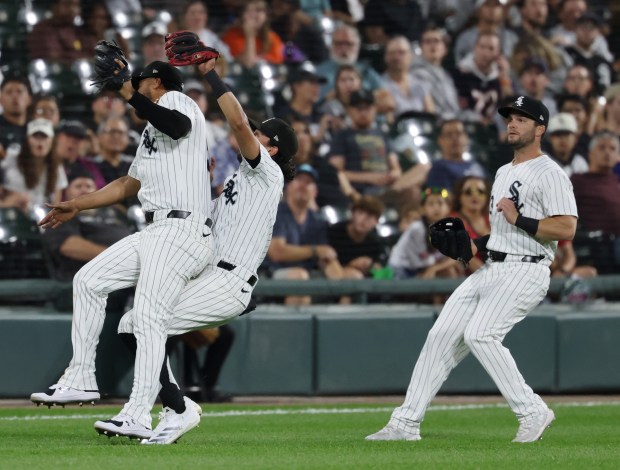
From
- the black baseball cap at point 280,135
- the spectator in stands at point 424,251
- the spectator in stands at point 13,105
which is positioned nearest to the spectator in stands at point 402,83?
the spectator in stands at point 424,251

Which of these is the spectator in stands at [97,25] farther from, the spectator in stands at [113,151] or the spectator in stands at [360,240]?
the spectator in stands at [360,240]

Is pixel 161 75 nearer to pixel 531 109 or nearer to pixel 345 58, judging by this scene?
pixel 531 109

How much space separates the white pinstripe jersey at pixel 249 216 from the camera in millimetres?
6129

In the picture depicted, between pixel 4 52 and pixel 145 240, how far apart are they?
6469 millimetres

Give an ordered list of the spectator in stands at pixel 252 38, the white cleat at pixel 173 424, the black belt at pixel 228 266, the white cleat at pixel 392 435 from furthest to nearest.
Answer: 1. the spectator in stands at pixel 252 38
2. the white cleat at pixel 392 435
3. the black belt at pixel 228 266
4. the white cleat at pixel 173 424

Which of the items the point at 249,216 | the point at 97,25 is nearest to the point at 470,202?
the point at 249,216

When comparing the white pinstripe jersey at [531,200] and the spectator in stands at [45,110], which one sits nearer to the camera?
the white pinstripe jersey at [531,200]

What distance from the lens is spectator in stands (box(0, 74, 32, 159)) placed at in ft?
35.1

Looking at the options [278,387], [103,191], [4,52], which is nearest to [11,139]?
[4,52]

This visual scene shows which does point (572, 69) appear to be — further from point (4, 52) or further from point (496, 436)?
point (496, 436)

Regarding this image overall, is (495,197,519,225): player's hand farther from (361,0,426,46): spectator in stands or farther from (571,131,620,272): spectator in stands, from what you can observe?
(361,0,426,46): spectator in stands

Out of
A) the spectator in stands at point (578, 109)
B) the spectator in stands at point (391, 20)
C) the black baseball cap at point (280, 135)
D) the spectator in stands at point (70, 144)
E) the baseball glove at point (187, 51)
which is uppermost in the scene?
the spectator in stands at point (391, 20)

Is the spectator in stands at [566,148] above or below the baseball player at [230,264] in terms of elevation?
above

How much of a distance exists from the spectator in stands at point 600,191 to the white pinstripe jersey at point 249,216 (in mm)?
5705
